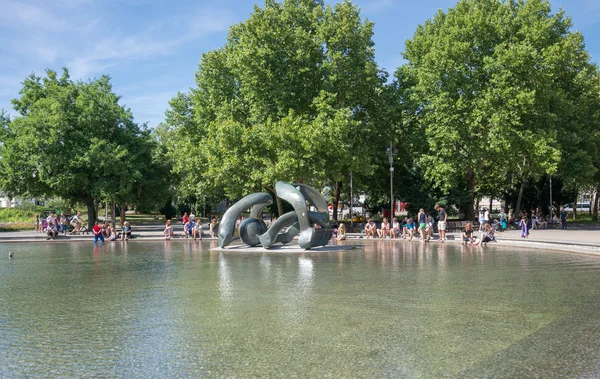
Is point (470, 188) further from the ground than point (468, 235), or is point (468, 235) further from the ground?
A: point (470, 188)

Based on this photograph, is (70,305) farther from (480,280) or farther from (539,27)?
(539,27)

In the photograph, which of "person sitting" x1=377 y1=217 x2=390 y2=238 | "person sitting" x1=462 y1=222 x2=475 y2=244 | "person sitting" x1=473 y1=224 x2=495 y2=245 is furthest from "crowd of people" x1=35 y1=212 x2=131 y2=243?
"person sitting" x1=473 y1=224 x2=495 y2=245

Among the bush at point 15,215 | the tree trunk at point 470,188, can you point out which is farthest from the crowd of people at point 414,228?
the bush at point 15,215

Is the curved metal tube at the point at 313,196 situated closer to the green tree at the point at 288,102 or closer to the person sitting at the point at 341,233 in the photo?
the person sitting at the point at 341,233

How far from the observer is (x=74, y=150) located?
1618 inches

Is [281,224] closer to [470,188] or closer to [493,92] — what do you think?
[493,92]

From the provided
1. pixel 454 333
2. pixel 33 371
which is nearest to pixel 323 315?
pixel 454 333

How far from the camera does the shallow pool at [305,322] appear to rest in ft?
21.9

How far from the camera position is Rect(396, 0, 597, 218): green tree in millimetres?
37219

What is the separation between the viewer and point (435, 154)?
41344mm

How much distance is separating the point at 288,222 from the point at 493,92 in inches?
794

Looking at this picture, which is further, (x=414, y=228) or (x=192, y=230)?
(x=192, y=230)

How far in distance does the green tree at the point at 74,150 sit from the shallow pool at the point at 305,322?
1000 inches

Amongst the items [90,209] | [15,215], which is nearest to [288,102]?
[90,209]
